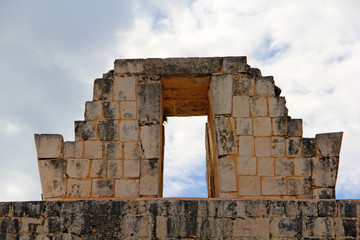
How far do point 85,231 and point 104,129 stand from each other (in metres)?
2.36

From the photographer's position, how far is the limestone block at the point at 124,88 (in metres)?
8.47

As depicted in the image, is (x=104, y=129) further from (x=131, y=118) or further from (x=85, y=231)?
(x=85, y=231)

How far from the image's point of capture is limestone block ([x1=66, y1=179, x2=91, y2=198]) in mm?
7969

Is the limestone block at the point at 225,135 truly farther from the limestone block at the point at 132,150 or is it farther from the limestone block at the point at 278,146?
the limestone block at the point at 132,150

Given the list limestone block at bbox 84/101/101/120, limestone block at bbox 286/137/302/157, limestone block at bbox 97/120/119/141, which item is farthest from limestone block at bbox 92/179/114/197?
limestone block at bbox 286/137/302/157

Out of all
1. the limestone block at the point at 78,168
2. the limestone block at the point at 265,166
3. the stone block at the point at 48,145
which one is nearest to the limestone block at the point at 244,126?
the limestone block at the point at 265,166

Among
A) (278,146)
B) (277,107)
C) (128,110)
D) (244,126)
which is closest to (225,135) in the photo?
(244,126)

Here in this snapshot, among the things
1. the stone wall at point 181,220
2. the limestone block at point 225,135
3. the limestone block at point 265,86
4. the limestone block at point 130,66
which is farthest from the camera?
the limestone block at point 130,66

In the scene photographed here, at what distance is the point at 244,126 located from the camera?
827 cm

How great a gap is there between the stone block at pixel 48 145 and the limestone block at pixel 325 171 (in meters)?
3.95

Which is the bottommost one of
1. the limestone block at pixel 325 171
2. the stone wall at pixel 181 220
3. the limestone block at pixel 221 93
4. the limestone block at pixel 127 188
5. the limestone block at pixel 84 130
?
the stone wall at pixel 181 220

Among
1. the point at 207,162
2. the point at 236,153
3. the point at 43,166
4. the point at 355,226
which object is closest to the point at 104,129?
the point at 43,166

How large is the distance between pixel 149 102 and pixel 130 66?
0.70 meters

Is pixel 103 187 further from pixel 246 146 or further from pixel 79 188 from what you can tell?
pixel 246 146
